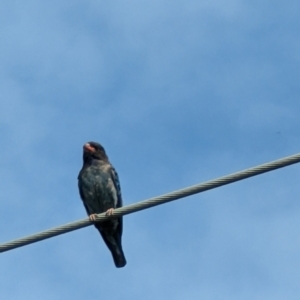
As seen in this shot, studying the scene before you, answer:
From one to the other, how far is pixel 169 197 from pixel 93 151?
20.1 ft

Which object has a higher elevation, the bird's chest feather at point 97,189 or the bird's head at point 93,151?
the bird's head at point 93,151

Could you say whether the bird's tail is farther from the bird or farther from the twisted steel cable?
the twisted steel cable

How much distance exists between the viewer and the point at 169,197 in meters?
9.80

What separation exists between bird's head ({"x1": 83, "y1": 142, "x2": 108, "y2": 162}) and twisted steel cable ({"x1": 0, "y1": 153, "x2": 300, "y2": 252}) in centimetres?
516

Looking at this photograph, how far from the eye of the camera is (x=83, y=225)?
10.4 m

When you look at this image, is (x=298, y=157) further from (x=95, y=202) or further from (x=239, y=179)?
(x=95, y=202)

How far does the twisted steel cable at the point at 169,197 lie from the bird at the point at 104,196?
461 cm

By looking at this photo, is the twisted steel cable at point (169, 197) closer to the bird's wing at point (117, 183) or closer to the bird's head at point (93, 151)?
the bird's wing at point (117, 183)

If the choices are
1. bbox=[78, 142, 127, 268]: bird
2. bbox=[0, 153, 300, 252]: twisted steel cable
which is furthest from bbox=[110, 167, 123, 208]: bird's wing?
bbox=[0, 153, 300, 252]: twisted steel cable

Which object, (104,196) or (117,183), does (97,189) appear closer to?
(104,196)

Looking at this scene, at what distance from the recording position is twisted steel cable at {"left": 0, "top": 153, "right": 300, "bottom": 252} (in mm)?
9305

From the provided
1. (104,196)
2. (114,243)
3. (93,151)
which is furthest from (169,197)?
(93,151)

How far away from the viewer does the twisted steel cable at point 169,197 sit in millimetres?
9305

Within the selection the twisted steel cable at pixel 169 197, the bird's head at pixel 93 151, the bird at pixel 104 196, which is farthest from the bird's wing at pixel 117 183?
the twisted steel cable at pixel 169 197
